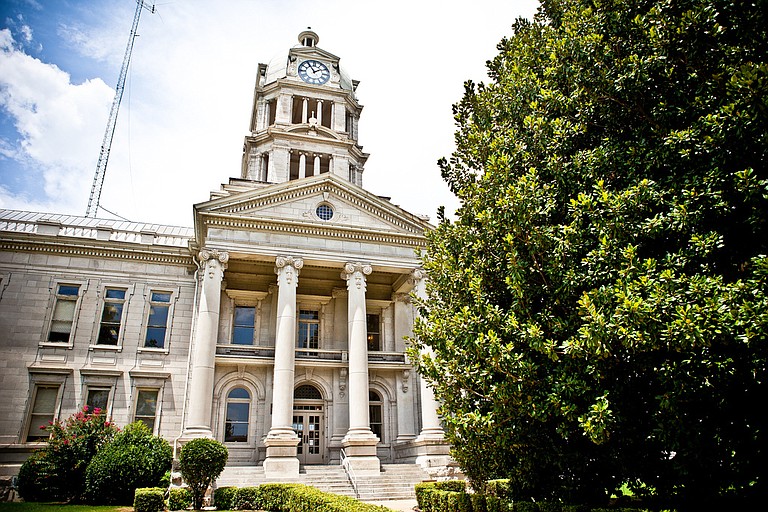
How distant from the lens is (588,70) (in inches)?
367

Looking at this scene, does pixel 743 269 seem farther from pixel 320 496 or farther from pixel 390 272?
pixel 390 272

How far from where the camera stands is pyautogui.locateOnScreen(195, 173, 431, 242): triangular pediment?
24.9 metres

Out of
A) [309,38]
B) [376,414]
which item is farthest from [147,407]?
[309,38]

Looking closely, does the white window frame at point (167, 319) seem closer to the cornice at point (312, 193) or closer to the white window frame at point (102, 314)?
the white window frame at point (102, 314)

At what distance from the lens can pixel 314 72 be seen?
3938cm

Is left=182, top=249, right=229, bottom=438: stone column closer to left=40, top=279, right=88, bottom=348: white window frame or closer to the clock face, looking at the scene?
left=40, top=279, right=88, bottom=348: white window frame

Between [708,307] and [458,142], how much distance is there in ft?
23.0

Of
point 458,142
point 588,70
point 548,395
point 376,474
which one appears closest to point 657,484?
point 548,395

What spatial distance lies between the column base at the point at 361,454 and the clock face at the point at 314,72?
87.0 feet

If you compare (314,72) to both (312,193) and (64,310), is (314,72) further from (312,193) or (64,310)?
(64,310)

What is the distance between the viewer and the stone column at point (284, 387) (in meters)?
Answer: 20.9

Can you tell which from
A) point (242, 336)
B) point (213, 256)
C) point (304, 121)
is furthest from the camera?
point (304, 121)

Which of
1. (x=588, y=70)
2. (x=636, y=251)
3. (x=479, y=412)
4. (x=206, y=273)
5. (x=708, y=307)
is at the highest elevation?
(x=206, y=273)

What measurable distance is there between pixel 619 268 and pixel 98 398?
84.1 feet
